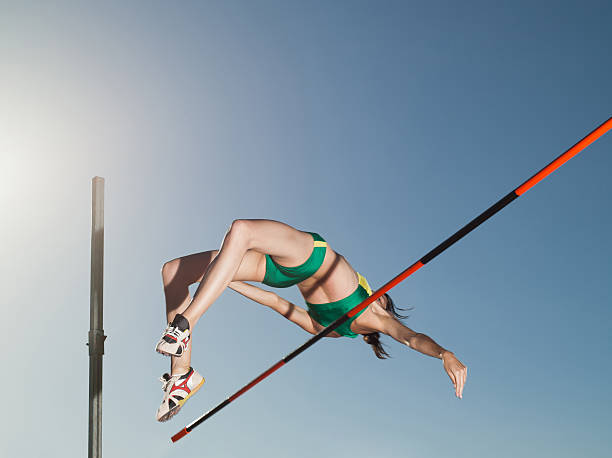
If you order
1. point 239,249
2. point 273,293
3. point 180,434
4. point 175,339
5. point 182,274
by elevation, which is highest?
point 273,293

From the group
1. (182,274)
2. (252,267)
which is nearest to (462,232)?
(252,267)

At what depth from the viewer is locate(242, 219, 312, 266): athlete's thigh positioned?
4.20 m

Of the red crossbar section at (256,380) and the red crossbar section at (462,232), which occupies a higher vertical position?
the red crossbar section at (462,232)

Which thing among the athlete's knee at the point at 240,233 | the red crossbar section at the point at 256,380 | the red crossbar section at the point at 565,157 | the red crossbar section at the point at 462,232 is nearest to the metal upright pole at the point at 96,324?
the red crossbar section at the point at 462,232

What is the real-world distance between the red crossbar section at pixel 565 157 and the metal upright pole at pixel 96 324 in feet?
8.82

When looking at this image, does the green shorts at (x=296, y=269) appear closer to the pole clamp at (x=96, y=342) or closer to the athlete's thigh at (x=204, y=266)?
the athlete's thigh at (x=204, y=266)

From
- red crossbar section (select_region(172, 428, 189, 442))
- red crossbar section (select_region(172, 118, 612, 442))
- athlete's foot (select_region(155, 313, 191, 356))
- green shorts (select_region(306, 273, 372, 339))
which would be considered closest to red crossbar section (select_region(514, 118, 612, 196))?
red crossbar section (select_region(172, 118, 612, 442))

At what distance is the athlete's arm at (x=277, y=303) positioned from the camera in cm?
531

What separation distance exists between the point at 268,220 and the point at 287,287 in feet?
2.83

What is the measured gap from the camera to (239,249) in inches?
161

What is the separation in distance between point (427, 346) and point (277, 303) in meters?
1.42

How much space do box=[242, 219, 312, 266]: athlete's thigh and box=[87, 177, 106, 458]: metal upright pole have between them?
→ 1.17 m

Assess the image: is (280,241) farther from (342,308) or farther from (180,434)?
(180,434)

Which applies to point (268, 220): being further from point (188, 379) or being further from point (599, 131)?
point (599, 131)
